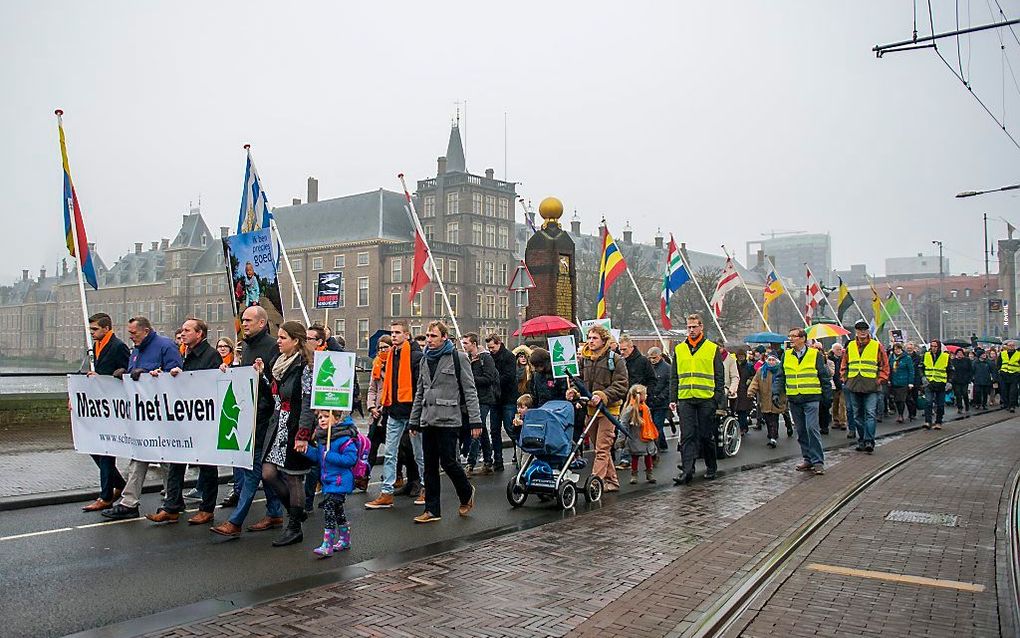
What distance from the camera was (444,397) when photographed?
8625mm

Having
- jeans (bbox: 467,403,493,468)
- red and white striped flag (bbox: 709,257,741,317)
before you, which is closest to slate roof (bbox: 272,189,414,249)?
red and white striped flag (bbox: 709,257,741,317)

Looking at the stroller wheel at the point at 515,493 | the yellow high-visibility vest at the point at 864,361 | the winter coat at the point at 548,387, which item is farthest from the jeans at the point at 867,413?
the stroller wheel at the point at 515,493

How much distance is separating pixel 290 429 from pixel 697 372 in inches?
219

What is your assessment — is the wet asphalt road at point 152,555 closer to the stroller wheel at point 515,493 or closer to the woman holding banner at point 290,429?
the stroller wheel at point 515,493

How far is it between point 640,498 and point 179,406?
17.4ft

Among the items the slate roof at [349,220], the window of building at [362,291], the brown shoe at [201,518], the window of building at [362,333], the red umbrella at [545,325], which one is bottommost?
the brown shoe at [201,518]

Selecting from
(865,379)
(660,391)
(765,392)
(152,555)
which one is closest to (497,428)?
(660,391)

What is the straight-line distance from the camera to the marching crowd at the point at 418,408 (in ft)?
24.8

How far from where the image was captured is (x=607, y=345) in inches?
425

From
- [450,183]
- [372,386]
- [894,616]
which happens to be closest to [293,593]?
[894,616]

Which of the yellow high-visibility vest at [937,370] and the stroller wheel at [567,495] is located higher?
Result: the yellow high-visibility vest at [937,370]

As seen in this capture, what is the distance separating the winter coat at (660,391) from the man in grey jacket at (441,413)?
526 centimetres

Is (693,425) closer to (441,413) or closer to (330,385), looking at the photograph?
(441,413)

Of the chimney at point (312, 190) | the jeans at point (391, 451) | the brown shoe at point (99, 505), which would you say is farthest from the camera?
the chimney at point (312, 190)
